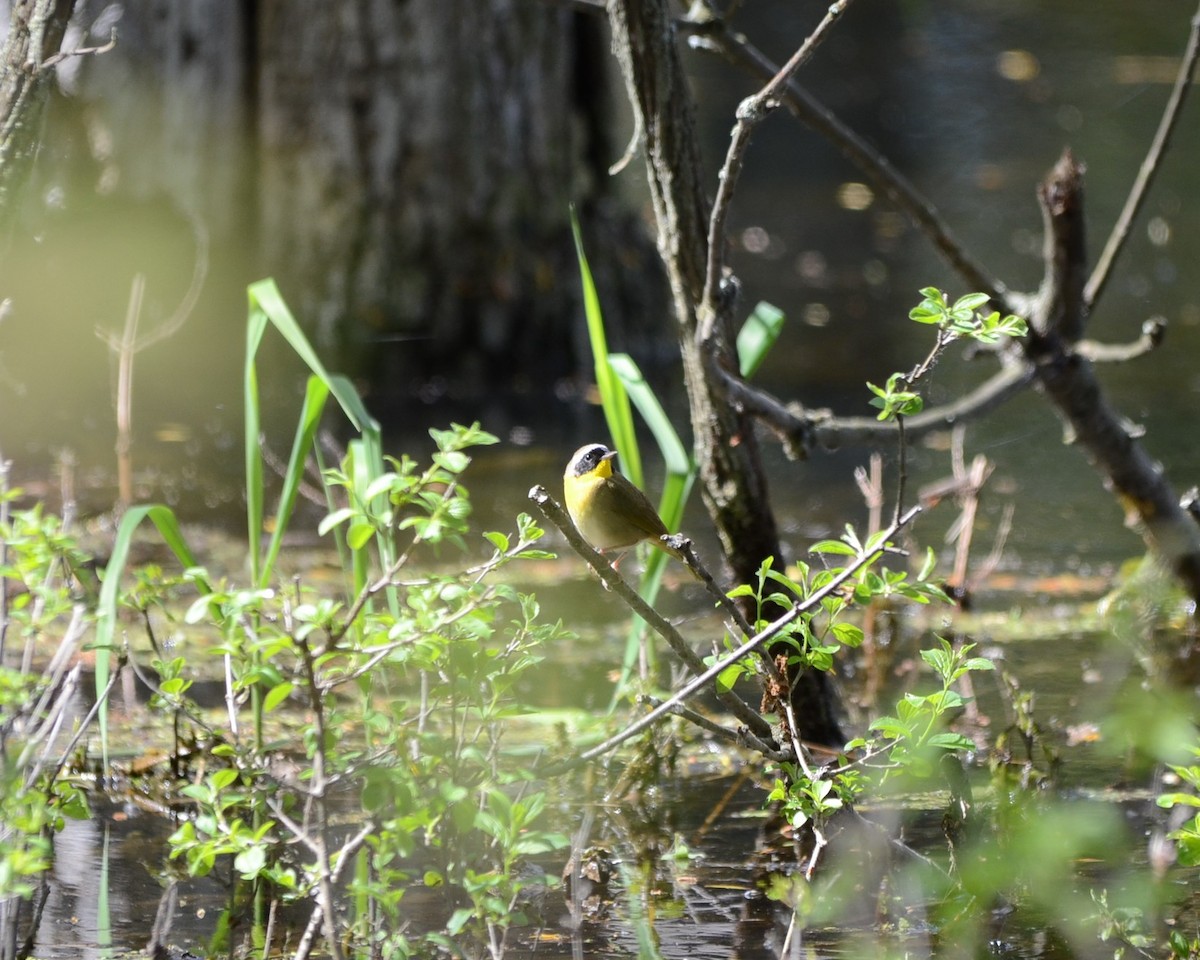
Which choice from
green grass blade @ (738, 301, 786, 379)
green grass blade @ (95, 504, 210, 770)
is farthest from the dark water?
green grass blade @ (738, 301, 786, 379)

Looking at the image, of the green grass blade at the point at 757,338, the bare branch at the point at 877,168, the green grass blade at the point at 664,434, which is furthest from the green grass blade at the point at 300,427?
the bare branch at the point at 877,168

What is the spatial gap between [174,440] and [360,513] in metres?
4.70

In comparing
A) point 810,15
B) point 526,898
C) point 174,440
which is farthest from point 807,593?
point 810,15

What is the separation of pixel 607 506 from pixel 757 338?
0.50 m

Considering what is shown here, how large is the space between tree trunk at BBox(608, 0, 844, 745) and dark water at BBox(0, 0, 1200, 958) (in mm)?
522

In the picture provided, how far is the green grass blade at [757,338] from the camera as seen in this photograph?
3.25 m

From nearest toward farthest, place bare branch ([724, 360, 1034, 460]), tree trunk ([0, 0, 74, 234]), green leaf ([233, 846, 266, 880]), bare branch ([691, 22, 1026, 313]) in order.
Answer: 1. green leaf ([233, 846, 266, 880])
2. tree trunk ([0, 0, 74, 234])
3. bare branch ([724, 360, 1034, 460])
4. bare branch ([691, 22, 1026, 313])

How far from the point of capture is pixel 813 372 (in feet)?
24.3

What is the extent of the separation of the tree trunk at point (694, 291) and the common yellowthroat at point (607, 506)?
17 centimetres

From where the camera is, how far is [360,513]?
6.74 ft

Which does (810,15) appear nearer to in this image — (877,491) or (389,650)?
(877,491)

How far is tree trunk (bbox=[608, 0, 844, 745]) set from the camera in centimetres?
309

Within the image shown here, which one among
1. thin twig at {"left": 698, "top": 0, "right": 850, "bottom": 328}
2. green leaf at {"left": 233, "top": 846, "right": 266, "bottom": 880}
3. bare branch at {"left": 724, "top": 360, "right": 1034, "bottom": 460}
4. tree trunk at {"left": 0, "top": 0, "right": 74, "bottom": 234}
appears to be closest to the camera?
green leaf at {"left": 233, "top": 846, "right": 266, "bottom": 880}

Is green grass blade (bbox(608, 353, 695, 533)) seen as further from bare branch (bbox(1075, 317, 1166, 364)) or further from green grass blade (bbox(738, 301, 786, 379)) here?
bare branch (bbox(1075, 317, 1166, 364))
